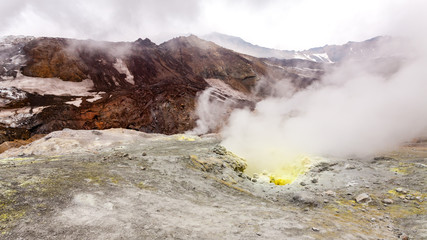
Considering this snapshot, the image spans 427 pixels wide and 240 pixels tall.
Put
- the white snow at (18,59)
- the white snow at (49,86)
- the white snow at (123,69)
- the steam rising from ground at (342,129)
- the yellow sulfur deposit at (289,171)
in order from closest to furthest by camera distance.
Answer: the yellow sulfur deposit at (289,171) → the steam rising from ground at (342,129) → the white snow at (49,86) → the white snow at (18,59) → the white snow at (123,69)

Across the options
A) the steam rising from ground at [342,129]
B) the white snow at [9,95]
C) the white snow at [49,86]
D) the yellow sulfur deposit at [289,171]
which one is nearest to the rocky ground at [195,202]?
the yellow sulfur deposit at [289,171]

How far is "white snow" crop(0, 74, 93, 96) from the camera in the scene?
2914 cm

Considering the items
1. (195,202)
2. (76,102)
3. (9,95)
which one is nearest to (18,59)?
(9,95)

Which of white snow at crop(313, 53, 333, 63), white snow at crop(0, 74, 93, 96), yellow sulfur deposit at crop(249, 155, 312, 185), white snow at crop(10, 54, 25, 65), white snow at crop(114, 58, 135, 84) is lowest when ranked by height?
yellow sulfur deposit at crop(249, 155, 312, 185)

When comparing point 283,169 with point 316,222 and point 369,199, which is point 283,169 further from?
point 316,222

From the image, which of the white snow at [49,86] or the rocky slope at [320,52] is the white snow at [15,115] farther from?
the rocky slope at [320,52]

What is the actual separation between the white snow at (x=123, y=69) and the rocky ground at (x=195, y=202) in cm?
3752

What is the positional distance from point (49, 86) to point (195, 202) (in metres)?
34.7

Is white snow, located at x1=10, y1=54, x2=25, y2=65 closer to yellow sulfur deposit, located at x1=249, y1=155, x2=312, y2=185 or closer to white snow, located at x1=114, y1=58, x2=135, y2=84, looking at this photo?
white snow, located at x1=114, y1=58, x2=135, y2=84

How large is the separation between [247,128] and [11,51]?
4108 centimetres

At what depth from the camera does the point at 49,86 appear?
1251 inches

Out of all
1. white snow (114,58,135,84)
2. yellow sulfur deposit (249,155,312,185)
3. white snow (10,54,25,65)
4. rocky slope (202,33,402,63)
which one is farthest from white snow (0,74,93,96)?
rocky slope (202,33,402,63)

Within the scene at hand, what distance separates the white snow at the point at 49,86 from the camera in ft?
95.6

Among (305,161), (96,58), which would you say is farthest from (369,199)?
(96,58)
